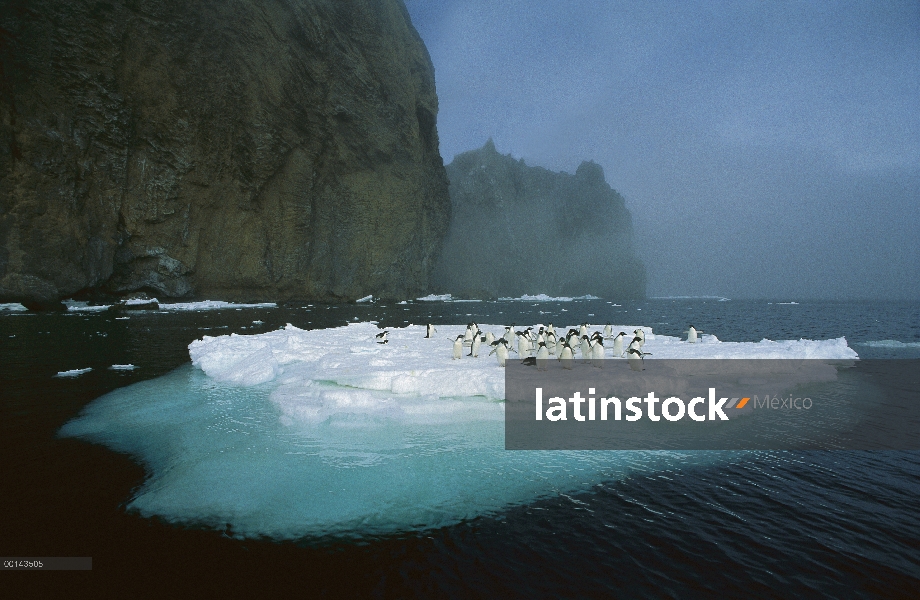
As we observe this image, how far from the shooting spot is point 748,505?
6.26m

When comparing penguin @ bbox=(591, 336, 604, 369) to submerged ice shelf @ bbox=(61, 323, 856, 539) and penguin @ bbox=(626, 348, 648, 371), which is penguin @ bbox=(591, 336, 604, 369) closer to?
penguin @ bbox=(626, 348, 648, 371)

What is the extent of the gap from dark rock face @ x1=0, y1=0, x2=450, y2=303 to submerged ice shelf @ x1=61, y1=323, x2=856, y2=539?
47.4 metres

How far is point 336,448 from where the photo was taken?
8.19 meters

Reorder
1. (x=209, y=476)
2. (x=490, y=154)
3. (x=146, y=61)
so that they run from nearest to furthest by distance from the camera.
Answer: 1. (x=209, y=476)
2. (x=146, y=61)
3. (x=490, y=154)

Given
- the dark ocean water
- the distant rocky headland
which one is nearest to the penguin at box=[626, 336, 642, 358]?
the dark ocean water

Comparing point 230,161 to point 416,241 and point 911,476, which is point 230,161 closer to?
point 416,241

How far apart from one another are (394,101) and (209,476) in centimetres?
7835

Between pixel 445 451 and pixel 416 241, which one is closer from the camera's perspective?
pixel 445 451

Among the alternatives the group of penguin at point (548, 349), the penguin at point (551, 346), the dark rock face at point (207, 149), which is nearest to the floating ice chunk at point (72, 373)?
the group of penguin at point (548, 349)

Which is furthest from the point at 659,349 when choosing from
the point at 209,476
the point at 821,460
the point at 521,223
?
the point at 521,223

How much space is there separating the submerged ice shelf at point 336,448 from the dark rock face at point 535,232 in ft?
342

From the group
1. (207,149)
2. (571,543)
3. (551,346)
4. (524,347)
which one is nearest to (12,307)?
(207,149)

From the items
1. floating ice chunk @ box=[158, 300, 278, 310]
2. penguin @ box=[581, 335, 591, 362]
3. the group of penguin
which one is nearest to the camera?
the group of penguin

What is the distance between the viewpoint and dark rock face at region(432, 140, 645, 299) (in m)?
132
